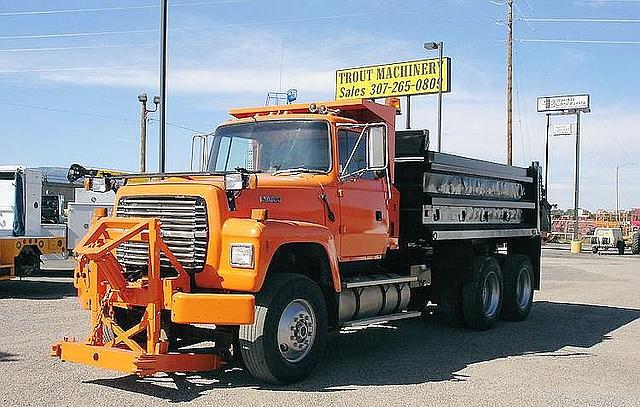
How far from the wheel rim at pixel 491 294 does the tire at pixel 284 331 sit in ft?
15.8

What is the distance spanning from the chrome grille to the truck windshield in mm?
1349

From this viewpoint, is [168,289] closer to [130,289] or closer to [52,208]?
[130,289]

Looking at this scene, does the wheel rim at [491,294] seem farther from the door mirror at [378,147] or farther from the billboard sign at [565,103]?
the billboard sign at [565,103]

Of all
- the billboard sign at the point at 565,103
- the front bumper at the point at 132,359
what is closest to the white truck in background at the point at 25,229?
the front bumper at the point at 132,359

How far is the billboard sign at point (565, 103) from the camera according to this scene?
54938 millimetres

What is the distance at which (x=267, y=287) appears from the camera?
7410 millimetres

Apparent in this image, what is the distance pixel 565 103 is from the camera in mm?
56125

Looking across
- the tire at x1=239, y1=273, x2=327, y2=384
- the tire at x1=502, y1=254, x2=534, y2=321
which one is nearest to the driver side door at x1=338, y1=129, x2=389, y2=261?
the tire at x1=239, y1=273, x2=327, y2=384

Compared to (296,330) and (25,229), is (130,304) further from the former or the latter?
(25,229)

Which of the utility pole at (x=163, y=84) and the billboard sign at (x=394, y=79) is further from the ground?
the billboard sign at (x=394, y=79)

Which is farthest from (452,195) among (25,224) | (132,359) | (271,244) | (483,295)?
(25,224)

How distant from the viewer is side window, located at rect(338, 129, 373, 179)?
28.3 feet

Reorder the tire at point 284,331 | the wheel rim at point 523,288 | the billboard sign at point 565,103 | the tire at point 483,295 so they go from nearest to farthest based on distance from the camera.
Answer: the tire at point 284,331, the tire at point 483,295, the wheel rim at point 523,288, the billboard sign at point 565,103

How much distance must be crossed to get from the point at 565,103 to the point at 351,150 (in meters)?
50.9
